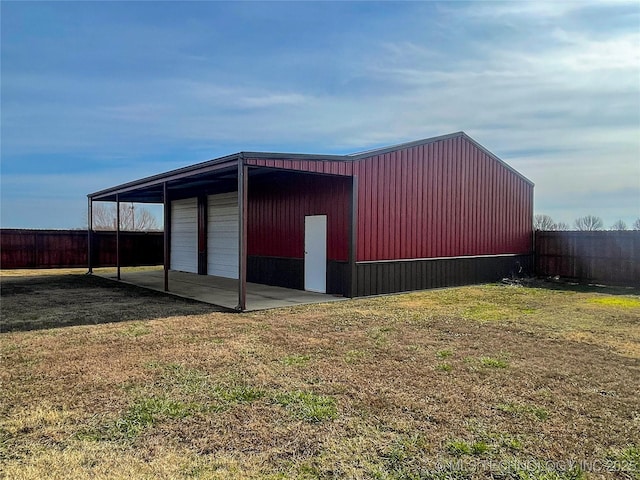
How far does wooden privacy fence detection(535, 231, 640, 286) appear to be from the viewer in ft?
43.5

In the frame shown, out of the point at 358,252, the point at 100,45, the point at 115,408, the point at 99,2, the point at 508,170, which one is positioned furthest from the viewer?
the point at 508,170

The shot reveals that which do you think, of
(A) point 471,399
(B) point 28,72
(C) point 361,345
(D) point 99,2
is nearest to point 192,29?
(D) point 99,2

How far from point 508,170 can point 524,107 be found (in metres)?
2.38

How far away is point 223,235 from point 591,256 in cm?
1238

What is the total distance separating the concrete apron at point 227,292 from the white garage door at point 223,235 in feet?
1.93

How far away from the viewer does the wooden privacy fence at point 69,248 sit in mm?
18047

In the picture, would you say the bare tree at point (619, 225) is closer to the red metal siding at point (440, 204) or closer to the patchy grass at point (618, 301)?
the red metal siding at point (440, 204)

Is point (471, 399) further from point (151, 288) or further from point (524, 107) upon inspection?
point (524, 107)

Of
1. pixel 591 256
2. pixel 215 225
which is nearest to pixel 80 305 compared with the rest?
pixel 215 225

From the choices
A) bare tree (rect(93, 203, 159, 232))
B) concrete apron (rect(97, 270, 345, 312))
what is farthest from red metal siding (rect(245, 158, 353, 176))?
bare tree (rect(93, 203, 159, 232))

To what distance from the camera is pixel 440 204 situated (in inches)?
471

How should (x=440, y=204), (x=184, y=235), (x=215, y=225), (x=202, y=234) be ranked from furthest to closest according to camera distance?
(x=184, y=235) → (x=202, y=234) → (x=215, y=225) → (x=440, y=204)

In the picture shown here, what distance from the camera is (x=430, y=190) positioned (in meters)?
11.7

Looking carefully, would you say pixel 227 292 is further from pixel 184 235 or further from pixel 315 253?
pixel 184 235
